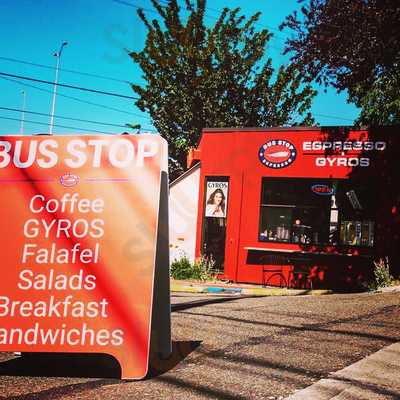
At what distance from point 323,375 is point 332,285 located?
10.5 meters

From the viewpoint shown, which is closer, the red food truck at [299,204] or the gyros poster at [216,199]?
the red food truck at [299,204]

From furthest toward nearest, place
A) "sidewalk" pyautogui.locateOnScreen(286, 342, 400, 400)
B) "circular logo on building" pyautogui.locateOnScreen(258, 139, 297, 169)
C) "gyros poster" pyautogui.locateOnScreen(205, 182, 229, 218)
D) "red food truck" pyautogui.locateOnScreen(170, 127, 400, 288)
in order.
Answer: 1. "gyros poster" pyautogui.locateOnScreen(205, 182, 229, 218)
2. "circular logo on building" pyautogui.locateOnScreen(258, 139, 297, 169)
3. "red food truck" pyautogui.locateOnScreen(170, 127, 400, 288)
4. "sidewalk" pyautogui.locateOnScreen(286, 342, 400, 400)

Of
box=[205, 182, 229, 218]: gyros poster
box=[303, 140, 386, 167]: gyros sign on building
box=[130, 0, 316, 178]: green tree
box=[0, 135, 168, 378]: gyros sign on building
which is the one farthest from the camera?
box=[130, 0, 316, 178]: green tree

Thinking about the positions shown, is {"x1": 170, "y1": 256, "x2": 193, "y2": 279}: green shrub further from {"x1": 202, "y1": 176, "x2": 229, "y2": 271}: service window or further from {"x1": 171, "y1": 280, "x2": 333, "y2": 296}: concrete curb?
{"x1": 171, "y1": 280, "x2": 333, "y2": 296}: concrete curb

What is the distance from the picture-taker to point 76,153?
403 centimetres

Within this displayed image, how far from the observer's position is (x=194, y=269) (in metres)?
14.8

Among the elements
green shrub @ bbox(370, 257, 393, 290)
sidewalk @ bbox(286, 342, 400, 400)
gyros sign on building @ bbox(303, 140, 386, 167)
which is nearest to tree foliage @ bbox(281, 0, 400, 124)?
gyros sign on building @ bbox(303, 140, 386, 167)

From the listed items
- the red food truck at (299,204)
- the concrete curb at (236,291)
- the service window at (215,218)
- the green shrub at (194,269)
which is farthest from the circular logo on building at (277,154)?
the concrete curb at (236,291)

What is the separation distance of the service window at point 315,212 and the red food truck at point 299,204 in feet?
0.09

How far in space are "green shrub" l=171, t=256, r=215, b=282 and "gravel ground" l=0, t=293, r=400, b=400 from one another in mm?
7376

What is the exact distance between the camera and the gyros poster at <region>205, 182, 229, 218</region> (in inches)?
608

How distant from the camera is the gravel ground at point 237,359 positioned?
3.49 m

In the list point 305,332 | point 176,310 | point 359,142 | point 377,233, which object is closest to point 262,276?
point 377,233

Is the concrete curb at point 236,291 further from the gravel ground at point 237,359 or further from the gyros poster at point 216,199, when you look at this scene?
the gravel ground at point 237,359
